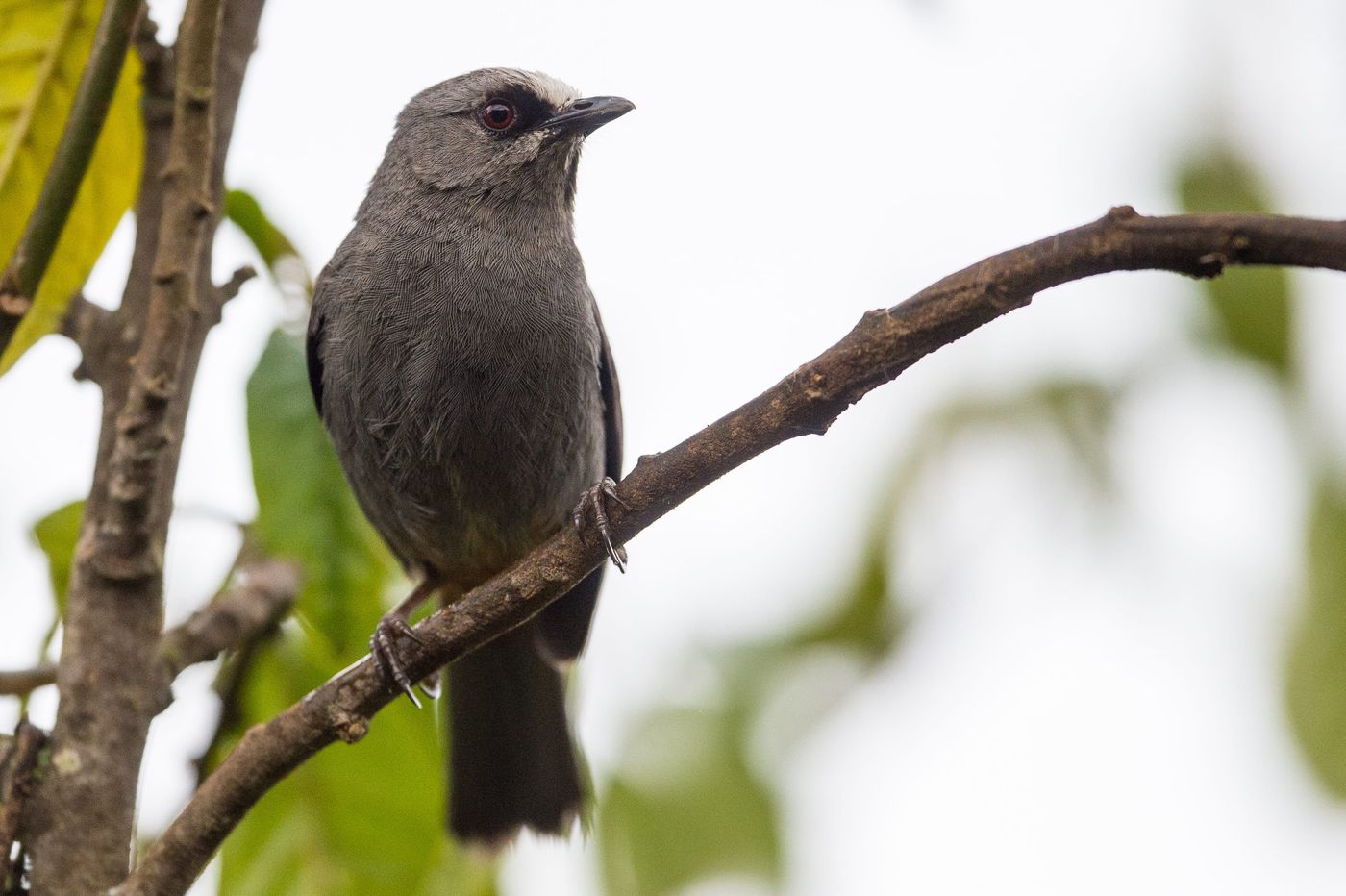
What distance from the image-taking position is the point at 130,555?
10.3 feet

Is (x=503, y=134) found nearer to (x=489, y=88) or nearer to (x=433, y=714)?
(x=489, y=88)

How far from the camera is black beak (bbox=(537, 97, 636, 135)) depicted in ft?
16.2

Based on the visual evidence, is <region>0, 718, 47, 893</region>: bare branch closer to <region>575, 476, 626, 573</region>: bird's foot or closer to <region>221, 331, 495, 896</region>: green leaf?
<region>221, 331, 495, 896</region>: green leaf

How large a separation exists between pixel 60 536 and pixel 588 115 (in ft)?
7.21

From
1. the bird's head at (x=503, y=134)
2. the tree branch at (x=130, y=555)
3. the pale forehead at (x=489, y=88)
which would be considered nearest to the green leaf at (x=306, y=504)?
the tree branch at (x=130, y=555)

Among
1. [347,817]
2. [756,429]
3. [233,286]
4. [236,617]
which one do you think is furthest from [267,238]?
[756,429]

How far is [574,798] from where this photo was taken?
190 inches

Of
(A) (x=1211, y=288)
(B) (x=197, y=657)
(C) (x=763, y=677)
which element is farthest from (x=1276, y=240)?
(B) (x=197, y=657)

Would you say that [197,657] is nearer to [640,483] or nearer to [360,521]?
[360,521]

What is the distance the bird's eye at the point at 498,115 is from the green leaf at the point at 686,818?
2.32m

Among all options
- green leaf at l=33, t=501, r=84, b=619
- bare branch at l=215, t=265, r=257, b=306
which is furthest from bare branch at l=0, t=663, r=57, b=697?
bare branch at l=215, t=265, r=257, b=306

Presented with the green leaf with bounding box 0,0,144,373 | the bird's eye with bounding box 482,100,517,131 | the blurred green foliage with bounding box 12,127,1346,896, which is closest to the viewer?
the green leaf with bounding box 0,0,144,373

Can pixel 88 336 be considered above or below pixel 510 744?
above

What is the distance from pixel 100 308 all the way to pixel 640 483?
164cm
